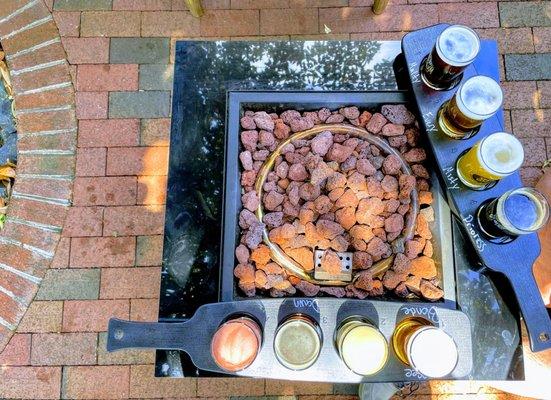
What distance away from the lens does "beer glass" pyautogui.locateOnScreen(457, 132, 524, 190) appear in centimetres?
141

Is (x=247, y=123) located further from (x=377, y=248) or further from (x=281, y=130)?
(x=377, y=248)

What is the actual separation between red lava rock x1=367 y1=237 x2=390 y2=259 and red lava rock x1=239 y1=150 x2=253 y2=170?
1.49ft

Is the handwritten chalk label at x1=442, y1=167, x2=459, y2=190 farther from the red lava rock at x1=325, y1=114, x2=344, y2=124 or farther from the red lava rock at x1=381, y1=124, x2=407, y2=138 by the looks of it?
the red lava rock at x1=325, y1=114, x2=344, y2=124

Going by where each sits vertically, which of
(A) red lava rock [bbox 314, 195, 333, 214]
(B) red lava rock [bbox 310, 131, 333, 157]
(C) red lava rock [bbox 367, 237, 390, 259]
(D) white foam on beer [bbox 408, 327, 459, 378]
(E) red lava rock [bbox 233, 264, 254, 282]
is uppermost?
(B) red lava rock [bbox 310, 131, 333, 157]

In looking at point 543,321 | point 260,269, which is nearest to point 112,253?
point 260,269

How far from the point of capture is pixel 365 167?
5.26ft

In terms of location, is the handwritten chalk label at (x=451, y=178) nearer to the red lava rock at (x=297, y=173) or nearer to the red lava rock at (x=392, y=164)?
the red lava rock at (x=392, y=164)

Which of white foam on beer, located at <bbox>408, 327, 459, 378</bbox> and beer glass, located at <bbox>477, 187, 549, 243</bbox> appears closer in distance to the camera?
white foam on beer, located at <bbox>408, 327, 459, 378</bbox>

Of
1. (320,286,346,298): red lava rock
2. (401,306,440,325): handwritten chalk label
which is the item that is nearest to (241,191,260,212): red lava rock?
(320,286,346,298): red lava rock

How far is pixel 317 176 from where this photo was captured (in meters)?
1.59

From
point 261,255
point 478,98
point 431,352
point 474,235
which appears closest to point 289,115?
point 261,255

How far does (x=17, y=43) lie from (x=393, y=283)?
2.09m

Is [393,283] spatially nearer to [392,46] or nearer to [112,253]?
[392,46]

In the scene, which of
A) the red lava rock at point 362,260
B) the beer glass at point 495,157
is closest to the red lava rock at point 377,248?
the red lava rock at point 362,260
